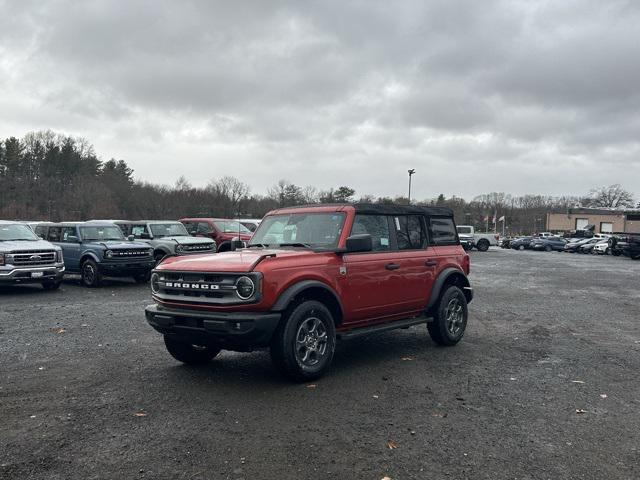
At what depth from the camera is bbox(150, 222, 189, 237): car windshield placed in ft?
60.3

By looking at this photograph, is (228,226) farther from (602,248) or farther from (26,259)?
(602,248)

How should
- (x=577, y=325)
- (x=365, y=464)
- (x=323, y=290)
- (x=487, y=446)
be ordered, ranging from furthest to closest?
(x=577, y=325), (x=323, y=290), (x=487, y=446), (x=365, y=464)

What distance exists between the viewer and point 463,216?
104 metres

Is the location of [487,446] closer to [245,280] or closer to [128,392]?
[245,280]

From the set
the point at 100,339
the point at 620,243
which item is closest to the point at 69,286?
the point at 100,339

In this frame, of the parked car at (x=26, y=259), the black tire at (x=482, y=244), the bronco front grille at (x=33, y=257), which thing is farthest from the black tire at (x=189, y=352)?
the black tire at (x=482, y=244)

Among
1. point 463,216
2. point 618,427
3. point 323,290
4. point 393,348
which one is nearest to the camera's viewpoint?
point 618,427

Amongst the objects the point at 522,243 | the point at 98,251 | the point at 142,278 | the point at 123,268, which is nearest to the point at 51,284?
the point at 98,251

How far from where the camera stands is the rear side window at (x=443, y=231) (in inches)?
320

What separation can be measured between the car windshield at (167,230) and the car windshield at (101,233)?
186 centimetres

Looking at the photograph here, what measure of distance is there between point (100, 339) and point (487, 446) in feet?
19.5

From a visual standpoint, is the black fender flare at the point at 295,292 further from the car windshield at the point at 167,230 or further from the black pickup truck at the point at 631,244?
the black pickup truck at the point at 631,244

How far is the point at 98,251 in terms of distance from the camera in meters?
→ 15.2

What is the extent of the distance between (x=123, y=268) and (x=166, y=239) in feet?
8.57
